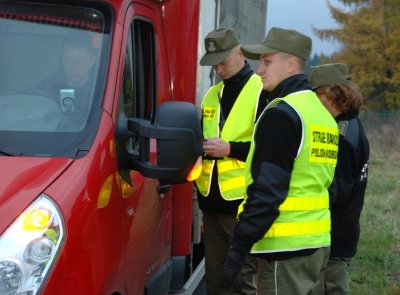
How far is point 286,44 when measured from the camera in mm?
3158

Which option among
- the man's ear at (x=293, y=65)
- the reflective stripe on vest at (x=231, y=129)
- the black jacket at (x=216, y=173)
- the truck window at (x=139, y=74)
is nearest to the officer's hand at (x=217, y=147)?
the reflective stripe on vest at (x=231, y=129)

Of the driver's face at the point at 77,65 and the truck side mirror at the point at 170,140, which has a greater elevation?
the driver's face at the point at 77,65

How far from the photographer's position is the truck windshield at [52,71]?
2871mm

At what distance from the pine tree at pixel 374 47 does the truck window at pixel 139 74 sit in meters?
30.6

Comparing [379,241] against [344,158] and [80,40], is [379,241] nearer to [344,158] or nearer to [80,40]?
[344,158]

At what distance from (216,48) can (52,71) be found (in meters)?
1.47

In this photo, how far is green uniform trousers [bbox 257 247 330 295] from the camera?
3062mm

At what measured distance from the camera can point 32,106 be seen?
299cm

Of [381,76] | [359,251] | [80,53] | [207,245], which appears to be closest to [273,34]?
[80,53]

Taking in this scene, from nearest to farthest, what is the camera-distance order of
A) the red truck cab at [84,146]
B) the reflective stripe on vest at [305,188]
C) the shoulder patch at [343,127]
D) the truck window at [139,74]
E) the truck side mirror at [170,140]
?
the red truck cab at [84,146] → the truck side mirror at [170,140] → the reflective stripe on vest at [305,188] → the truck window at [139,74] → the shoulder patch at [343,127]

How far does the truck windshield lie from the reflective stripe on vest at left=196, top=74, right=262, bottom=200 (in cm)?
127

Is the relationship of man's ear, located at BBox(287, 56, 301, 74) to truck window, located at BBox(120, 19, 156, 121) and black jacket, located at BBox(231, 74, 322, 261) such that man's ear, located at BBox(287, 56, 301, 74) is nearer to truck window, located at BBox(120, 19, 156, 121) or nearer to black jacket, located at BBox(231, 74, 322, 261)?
black jacket, located at BBox(231, 74, 322, 261)

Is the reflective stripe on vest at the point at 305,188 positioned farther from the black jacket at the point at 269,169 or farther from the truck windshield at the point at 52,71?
the truck windshield at the point at 52,71

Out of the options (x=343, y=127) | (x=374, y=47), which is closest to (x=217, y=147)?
(x=343, y=127)
